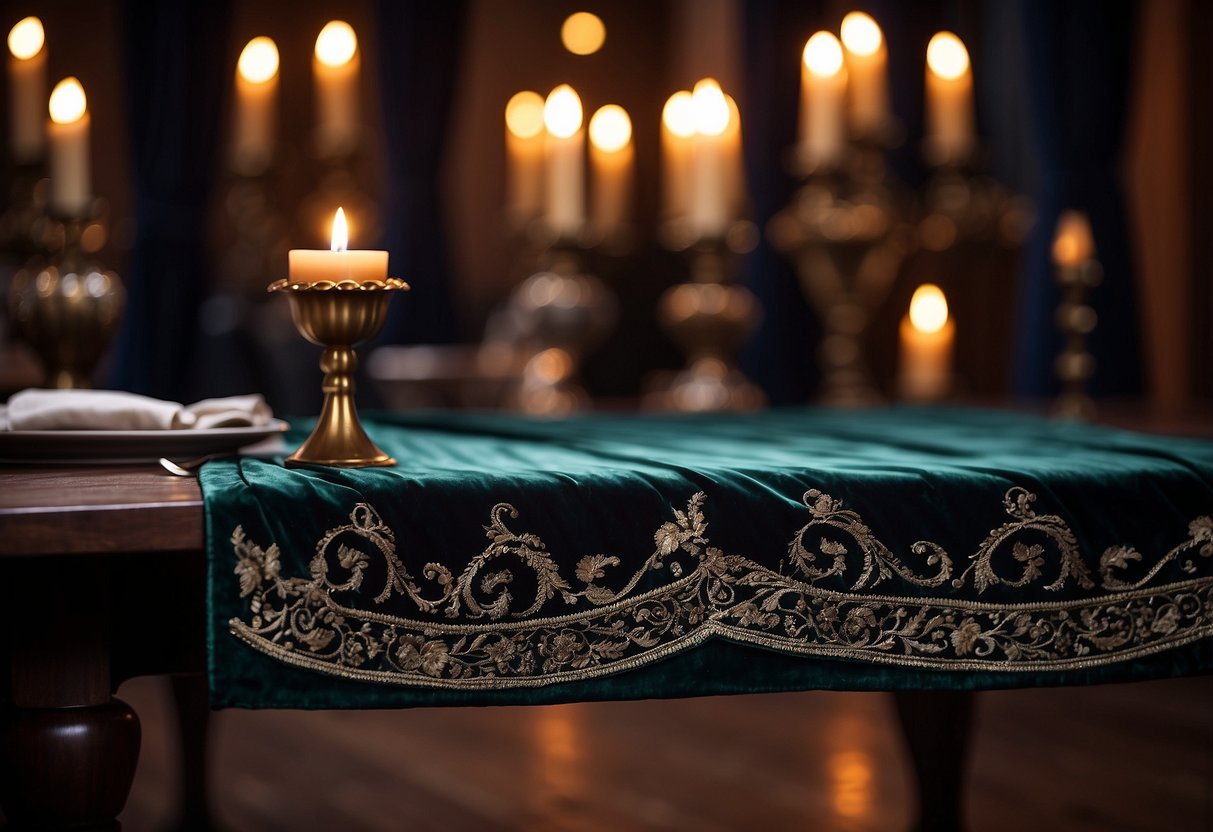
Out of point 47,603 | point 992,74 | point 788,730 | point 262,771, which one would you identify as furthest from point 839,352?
point 992,74

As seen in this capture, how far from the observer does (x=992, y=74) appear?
4406mm

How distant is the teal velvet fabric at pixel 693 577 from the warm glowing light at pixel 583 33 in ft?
19.9

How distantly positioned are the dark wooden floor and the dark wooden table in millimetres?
1110

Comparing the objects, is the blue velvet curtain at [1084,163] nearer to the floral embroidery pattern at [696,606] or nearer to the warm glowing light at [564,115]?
the warm glowing light at [564,115]

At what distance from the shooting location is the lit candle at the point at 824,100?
6.80 feet

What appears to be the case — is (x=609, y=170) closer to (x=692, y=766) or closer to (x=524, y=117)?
(x=524, y=117)

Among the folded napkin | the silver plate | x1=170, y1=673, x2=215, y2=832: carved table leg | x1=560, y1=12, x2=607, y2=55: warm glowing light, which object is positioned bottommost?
x1=170, y1=673, x2=215, y2=832: carved table leg

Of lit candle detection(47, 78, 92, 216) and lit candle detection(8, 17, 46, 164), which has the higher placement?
lit candle detection(8, 17, 46, 164)

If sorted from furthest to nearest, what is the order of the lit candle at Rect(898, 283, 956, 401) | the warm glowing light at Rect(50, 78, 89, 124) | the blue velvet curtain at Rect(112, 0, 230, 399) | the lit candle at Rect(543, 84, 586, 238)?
the blue velvet curtain at Rect(112, 0, 230, 399) < the lit candle at Rect(898, 283, 956, 401) < the lit candle at Rect(543, 84, 586, 238) < the warm glowing light at Rect(50, 78, 89, 124)

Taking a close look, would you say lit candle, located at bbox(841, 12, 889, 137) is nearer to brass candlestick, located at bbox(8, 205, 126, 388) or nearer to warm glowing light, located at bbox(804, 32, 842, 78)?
warm glowing light, located at bbox(804, 32, 842, 78)

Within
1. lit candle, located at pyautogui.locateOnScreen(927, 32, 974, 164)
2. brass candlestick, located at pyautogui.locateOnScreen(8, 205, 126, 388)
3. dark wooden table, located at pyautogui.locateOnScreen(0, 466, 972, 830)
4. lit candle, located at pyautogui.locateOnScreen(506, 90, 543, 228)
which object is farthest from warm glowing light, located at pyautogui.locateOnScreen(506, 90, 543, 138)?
dark wooden table, located at pyautogui.locateOnScreen(0, 466, 972, 830)

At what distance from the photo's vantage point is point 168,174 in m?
3.22

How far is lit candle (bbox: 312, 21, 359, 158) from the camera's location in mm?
2293

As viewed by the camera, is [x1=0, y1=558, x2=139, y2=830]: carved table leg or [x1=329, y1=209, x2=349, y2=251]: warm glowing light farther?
[x1=329, y1=209, x2=349, y2=251]: warm glowing light
